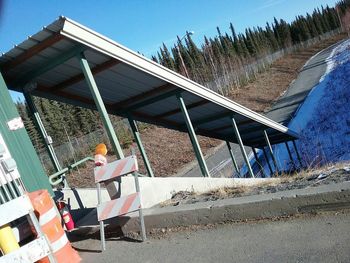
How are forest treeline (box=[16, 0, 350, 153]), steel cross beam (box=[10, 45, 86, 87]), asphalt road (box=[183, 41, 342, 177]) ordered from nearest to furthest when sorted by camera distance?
steel cross beam (box=[10, 45, 86, 87]) < asphalt road (box=[183, 41, 342, 177]) < forest treeline (box=[16, 0, 350, 153])

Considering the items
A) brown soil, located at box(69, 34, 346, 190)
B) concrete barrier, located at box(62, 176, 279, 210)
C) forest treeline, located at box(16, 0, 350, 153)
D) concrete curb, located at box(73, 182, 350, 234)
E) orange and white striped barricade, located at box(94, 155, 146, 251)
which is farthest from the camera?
forest treeline, located at box(16, 0, 350, 153)

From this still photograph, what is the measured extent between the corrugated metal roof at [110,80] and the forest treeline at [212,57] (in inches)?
339

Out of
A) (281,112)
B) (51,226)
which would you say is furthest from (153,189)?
(281,112)

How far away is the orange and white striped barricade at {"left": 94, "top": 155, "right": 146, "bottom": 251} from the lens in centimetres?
613

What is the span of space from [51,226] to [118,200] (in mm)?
1254

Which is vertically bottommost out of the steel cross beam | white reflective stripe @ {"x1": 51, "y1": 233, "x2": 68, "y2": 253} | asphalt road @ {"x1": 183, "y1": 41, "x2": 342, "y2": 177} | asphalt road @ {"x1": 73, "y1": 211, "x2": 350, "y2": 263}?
asphalt road @ {"x1": 183, "y1": 41, "x2": 342, "y2": 177}

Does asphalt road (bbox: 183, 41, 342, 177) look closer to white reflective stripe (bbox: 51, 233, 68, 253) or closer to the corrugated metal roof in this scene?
the corrugated metal roof

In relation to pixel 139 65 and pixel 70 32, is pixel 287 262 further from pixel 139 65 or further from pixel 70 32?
pixel 139 65

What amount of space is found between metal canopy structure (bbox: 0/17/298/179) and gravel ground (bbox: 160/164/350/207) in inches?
92.5

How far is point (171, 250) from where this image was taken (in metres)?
5.20

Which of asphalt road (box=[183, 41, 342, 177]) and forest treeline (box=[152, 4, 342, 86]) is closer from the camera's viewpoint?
asphalt road (box=[183, 41, 342, 177])

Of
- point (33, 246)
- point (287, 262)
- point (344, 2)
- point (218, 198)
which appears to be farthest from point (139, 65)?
point (344, 2)

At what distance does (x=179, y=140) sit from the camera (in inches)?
1469

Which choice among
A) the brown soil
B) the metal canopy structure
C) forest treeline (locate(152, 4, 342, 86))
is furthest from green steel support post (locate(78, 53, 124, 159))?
forest treeline (locate(152, 4, 342, 86))
